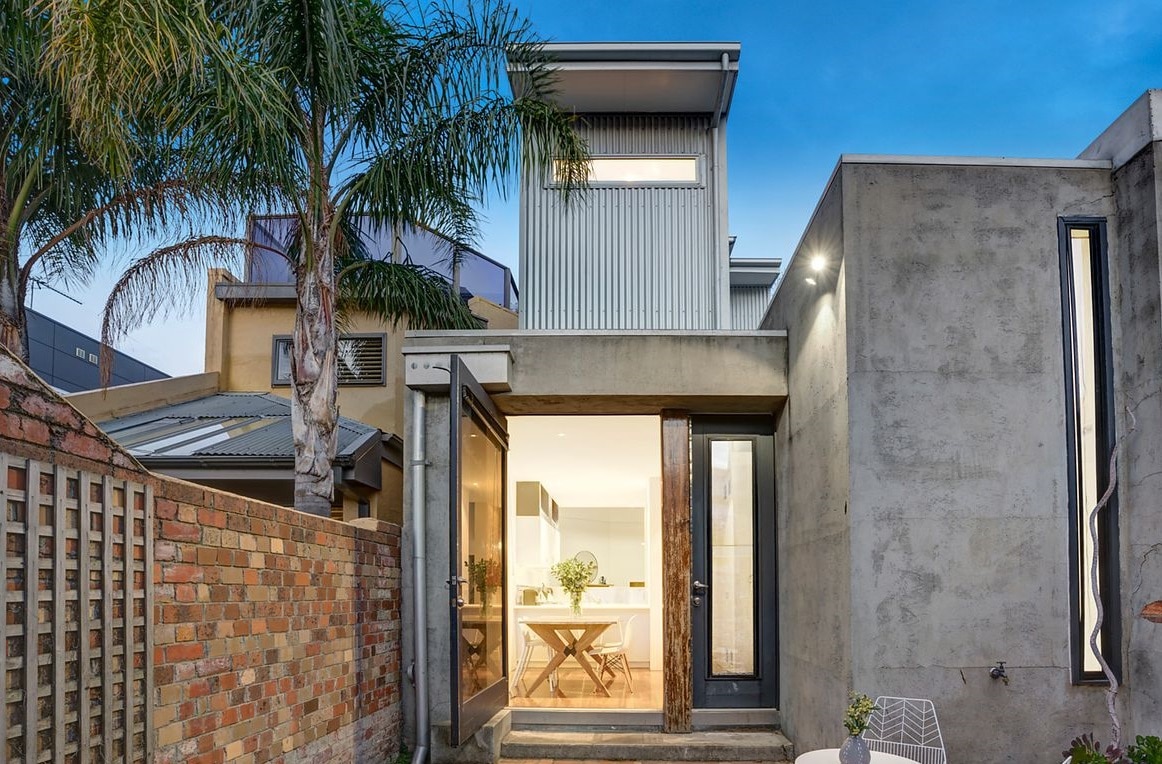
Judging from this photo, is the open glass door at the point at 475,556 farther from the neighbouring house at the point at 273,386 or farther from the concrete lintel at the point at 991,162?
the concrete lintel at the point at 991,162

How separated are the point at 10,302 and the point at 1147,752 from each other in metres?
5.87

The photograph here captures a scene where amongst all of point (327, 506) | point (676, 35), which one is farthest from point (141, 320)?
point (676, 35)

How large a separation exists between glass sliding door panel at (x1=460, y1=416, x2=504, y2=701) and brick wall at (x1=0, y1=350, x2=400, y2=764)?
1.88 feet

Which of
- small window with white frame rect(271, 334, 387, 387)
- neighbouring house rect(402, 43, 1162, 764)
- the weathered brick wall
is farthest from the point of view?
small window with white frame rect(271, 334, 387, 387)

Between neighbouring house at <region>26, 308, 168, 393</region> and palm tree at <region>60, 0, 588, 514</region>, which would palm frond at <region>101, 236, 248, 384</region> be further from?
neighbouring house at <region>26, 308, 168, 393</region>

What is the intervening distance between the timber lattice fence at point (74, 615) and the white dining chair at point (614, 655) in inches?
269

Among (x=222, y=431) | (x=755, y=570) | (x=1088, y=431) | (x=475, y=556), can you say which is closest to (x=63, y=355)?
(x=222, y=431)

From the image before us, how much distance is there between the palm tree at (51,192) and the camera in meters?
5.34

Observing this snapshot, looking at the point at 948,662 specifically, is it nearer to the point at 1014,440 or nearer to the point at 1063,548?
the point at 1063,548

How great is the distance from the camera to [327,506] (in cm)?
627

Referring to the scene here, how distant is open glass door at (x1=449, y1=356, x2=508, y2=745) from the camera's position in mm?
5570

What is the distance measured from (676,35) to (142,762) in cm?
3194

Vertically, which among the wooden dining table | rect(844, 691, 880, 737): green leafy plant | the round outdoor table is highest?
rect(844, 691, 880, 737): green leafy plant

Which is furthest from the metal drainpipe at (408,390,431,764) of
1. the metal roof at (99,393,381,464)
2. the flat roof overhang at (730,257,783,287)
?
the flat roof overhang at (730,257,783,287)
